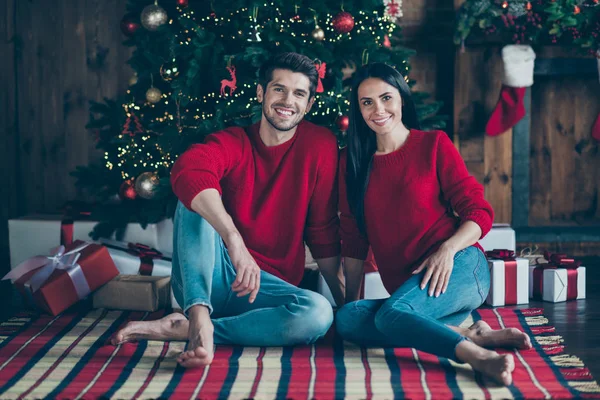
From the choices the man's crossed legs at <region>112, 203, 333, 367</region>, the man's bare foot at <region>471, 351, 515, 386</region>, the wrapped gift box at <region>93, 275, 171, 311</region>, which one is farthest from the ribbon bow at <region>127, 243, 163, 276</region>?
the man's bare foot at <region>471, 351, 515, 386</region>

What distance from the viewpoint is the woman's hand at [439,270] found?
7.18 feet

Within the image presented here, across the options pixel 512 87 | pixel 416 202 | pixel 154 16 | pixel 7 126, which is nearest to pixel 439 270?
pixel 416 202

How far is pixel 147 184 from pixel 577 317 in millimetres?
1840

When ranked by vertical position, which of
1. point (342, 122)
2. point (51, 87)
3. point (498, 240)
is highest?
point (51, 87)

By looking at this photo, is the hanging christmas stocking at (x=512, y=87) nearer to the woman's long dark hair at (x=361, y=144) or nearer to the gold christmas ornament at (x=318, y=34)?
the gold christmas ornament at (x=318, y=34)

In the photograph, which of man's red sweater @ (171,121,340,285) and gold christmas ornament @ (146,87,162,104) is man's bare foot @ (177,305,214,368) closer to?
man's red sweater @ (171,121,340,285)

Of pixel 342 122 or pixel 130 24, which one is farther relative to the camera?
pixel 130 24

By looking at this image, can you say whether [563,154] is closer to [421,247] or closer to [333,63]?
[333,63]

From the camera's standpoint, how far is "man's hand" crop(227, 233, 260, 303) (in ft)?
7.03

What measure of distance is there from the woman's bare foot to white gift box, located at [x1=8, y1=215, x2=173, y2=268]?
1752 mm

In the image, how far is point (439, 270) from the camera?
218 cm

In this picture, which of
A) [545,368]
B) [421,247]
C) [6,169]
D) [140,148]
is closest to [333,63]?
[140,148]

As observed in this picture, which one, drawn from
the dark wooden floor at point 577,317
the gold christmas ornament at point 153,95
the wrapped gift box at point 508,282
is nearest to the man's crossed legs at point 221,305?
the dark wooden floor at point 577,317

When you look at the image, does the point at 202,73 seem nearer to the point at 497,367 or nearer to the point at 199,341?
the point at 199,341
